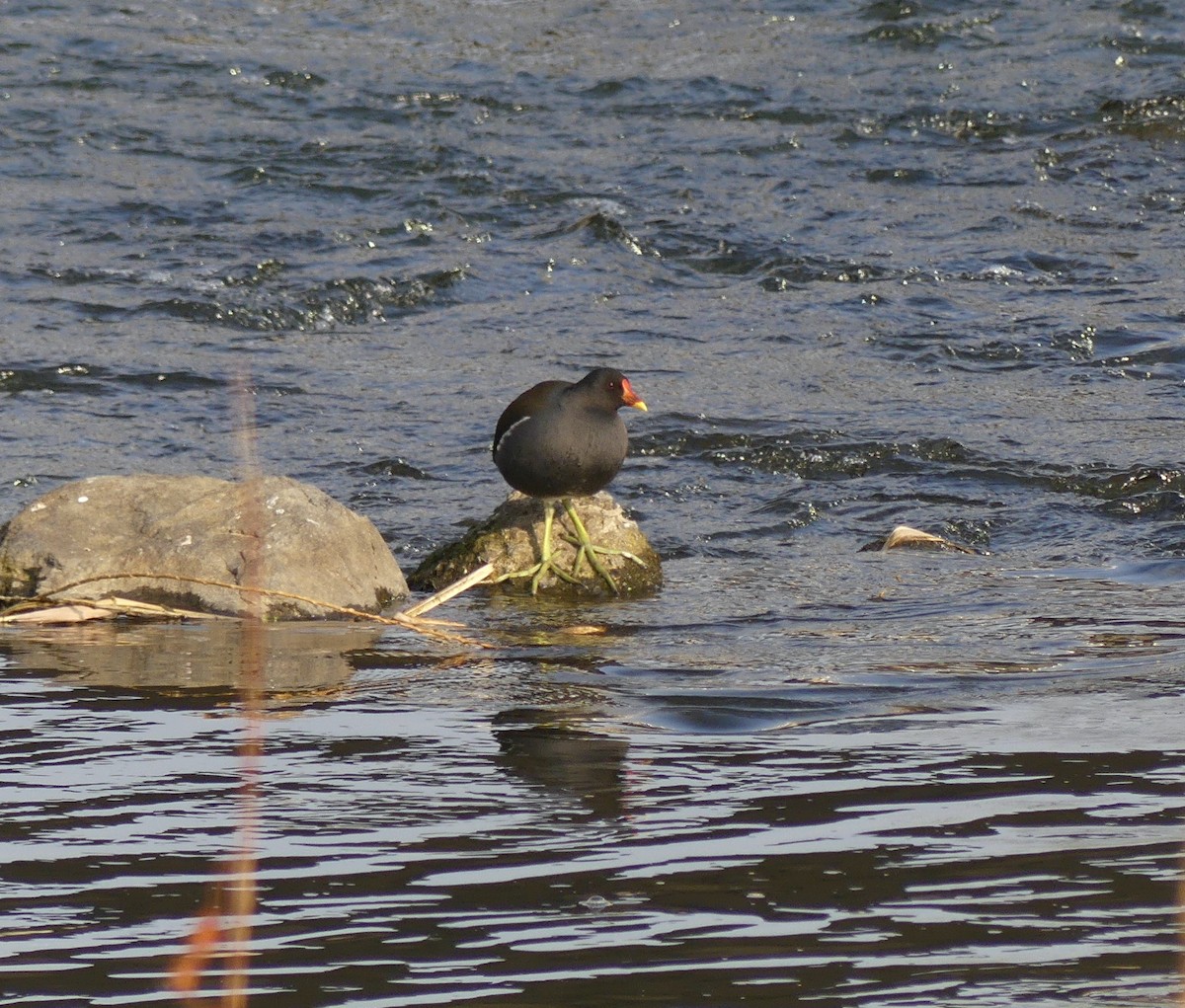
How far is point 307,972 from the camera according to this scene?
10.3 feet

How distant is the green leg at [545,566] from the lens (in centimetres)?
717

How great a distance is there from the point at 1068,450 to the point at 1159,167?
5.20 metres

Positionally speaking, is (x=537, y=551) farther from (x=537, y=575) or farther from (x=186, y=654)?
(x=186, y=654)

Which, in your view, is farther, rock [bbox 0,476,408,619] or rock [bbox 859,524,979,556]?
rock [bbox 859,524,979,556]

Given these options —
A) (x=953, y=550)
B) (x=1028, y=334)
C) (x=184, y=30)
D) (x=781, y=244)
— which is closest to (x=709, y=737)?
(x=953, y=550)

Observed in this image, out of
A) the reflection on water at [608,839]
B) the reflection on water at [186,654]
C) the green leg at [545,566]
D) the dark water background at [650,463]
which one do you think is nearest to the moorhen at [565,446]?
the green leg at [545,566]

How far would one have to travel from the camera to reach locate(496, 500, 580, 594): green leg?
717cm

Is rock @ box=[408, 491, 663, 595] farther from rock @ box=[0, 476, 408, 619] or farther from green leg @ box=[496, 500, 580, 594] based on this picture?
rock @ box=[0, 476, 408, 619]

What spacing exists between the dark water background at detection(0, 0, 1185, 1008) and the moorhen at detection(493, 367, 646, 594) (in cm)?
37

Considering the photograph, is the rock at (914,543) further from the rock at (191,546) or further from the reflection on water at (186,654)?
the reflection on water at (186,654)

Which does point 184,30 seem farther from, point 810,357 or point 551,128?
point 810,357

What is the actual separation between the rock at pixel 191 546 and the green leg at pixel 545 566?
1.75 feet

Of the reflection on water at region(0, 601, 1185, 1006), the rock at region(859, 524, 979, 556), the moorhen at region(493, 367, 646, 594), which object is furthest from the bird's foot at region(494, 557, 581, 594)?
the reflection on water at region(0, 601, 1185, 1006)

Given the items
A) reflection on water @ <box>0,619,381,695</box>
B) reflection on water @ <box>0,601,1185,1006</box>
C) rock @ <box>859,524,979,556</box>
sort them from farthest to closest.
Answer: rock @ <box>859,524,979,556</box> → reflection on water @ <box>0,619,381,695</box> → reflection on water @ <box>0,601,1185,1006</box>
